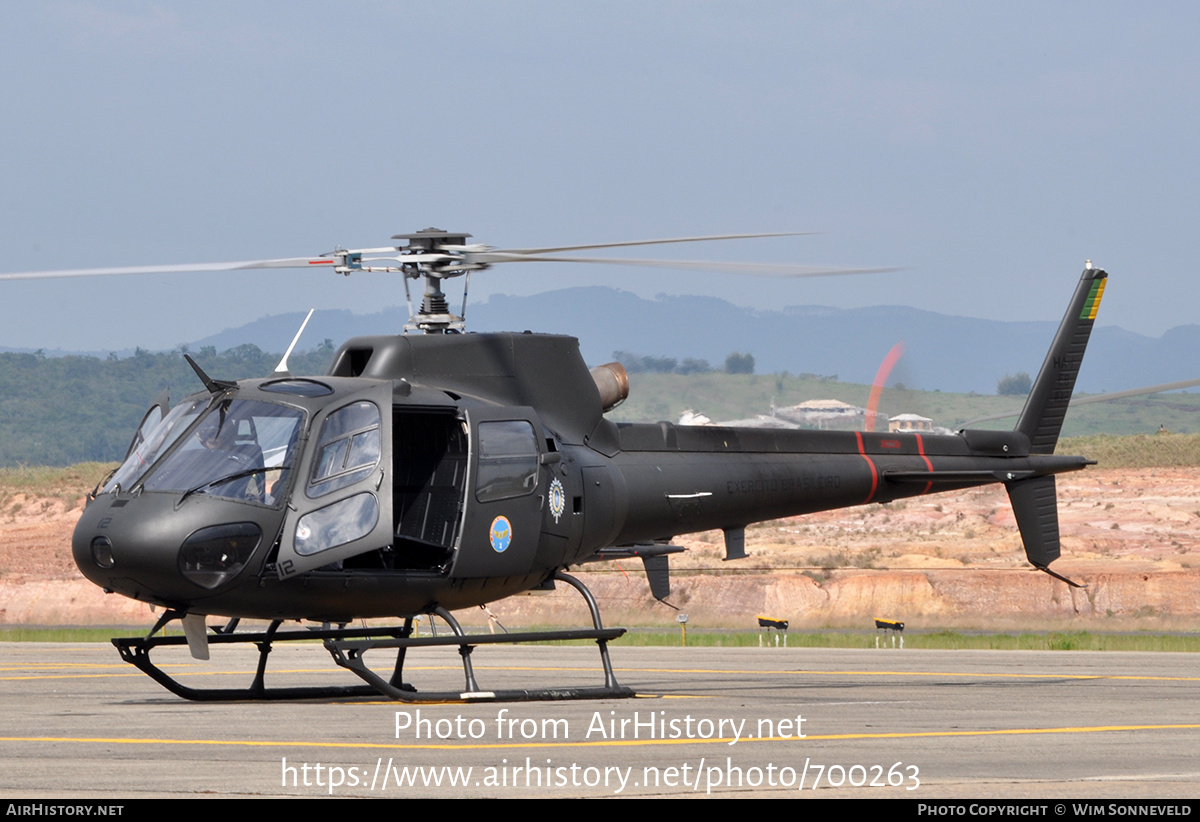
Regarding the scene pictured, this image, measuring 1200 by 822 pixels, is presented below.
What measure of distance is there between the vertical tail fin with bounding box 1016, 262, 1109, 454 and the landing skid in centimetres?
843

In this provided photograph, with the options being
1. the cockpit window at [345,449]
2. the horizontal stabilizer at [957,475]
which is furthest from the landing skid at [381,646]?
the horizontal stabilizer at [957,475]

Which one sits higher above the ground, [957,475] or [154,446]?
[154,446]

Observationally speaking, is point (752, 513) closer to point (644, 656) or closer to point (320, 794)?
point (644, 656)

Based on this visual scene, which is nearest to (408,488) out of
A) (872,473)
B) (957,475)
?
(872,473)

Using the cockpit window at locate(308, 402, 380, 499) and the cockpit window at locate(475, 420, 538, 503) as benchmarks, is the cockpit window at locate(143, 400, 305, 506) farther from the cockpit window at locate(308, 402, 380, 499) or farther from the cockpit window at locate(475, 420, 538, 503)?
the cockpit window at locate(475, 420, 538, 503)

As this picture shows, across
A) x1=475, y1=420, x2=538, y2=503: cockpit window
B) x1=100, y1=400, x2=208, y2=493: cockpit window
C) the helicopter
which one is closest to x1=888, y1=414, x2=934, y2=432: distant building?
the helicopter

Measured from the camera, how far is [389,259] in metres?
15.4

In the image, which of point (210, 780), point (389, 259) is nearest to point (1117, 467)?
point (389, 259)

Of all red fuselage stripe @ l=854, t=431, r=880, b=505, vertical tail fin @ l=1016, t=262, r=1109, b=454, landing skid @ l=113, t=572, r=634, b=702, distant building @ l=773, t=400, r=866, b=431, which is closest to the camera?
landing skid @ l=113, t=572, r=634, b=702

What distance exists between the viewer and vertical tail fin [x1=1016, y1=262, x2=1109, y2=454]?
2170cm

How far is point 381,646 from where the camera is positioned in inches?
567

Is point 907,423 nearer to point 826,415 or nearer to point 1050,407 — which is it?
point 826,415

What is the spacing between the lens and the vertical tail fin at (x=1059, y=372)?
71.2ft

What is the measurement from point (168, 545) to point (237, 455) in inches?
43.2
